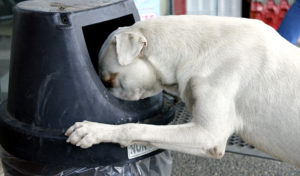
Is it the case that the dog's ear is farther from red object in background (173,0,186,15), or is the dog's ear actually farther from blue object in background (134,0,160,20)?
red object in background (173,0,186,15)

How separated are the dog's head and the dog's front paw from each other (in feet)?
0.96

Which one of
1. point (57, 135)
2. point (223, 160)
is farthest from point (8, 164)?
point (223, 160)

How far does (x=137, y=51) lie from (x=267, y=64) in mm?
497

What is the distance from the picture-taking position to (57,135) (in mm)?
1431

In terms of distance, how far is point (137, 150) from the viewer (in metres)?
1.54

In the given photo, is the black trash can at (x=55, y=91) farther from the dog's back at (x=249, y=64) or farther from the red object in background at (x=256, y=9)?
the red object in background at (x=256, y=9)

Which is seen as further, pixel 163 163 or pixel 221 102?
pixel 163 163

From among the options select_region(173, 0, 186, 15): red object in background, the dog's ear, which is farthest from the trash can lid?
select_region(173, 0, 186, 15): red object in background

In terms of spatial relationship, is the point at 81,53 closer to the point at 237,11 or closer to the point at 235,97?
the point at 235,97

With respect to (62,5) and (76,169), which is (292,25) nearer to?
(62,5)

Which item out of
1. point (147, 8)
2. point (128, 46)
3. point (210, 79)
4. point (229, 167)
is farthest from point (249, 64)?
point (147, 8)

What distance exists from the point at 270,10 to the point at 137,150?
351cm

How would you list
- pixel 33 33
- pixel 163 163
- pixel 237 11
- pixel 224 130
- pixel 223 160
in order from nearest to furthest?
pixel 33 33
pixel 224 130
pixel 163 163
pixel 223 160
pixel 237 11

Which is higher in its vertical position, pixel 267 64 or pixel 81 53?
pixel 81 53
